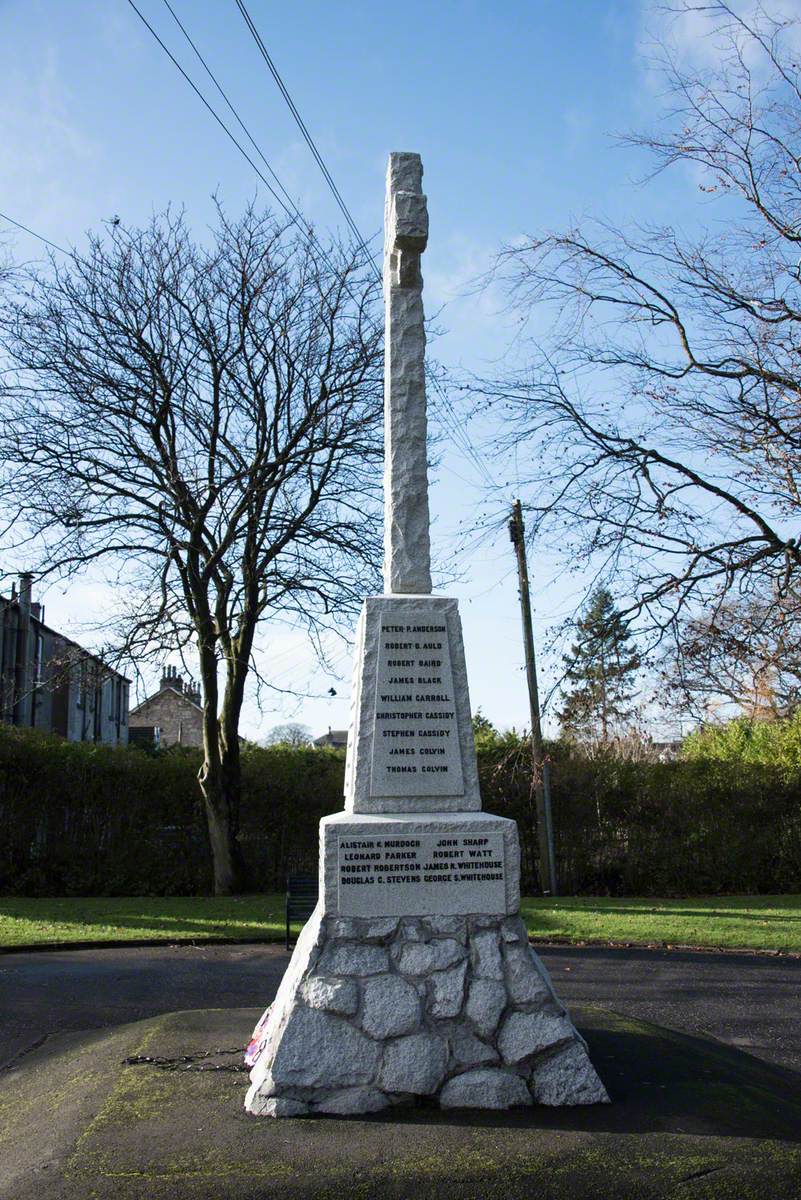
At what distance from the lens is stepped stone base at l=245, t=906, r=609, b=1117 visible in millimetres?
4984

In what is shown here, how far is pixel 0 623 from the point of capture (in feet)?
112

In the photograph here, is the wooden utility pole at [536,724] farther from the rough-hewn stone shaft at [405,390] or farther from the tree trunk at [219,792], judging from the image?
the rough-hewn stone shaft at [405,390]

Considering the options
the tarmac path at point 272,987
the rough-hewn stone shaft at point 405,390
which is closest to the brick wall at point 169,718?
the tarmac path at point 272,987

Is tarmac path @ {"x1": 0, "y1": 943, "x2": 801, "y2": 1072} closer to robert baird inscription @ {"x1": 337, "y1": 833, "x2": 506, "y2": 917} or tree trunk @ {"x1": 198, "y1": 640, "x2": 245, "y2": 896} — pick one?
robert baird inscription @ {"x1": 337, "y1": 833, "x2": 506, "y2": 917}

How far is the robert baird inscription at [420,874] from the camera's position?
5320 millimetres

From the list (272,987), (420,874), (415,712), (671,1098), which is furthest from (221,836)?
(671,1098)

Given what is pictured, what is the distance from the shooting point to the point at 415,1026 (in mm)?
5070

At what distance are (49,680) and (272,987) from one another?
9601 mm

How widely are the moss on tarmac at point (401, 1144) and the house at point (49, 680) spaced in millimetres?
12018

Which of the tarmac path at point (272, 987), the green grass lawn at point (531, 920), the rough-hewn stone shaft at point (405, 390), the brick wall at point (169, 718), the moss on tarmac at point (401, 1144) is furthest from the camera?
the brick wall at point (169, 718)

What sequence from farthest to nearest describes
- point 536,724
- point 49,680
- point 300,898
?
point 536,724 < point 49,680 < point 300,898

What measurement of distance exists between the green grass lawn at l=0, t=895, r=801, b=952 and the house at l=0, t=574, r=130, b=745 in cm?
365

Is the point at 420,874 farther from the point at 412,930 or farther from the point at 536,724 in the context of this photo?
the point at 536,724

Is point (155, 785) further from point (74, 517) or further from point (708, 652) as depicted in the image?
point (708, 652)
